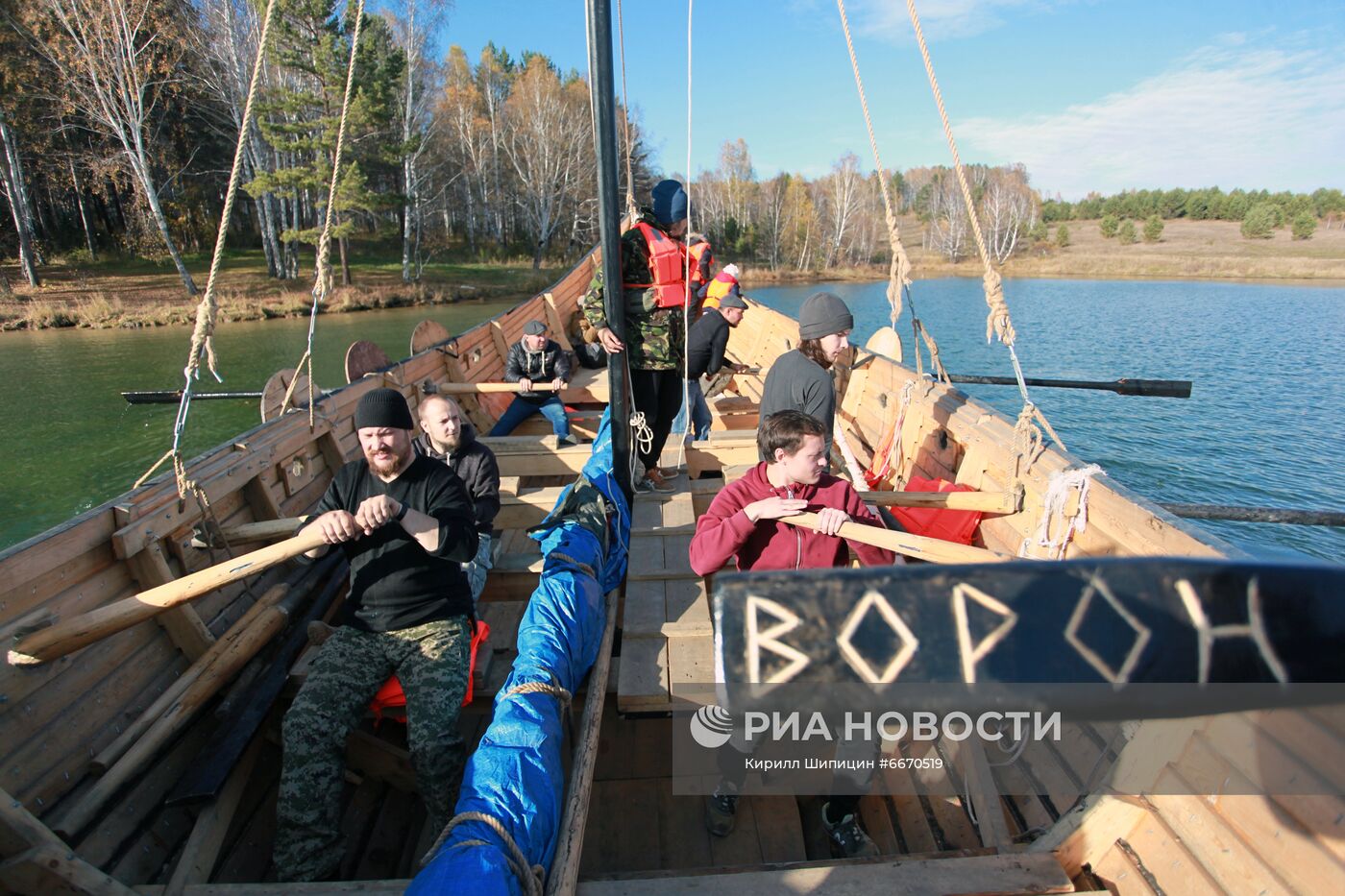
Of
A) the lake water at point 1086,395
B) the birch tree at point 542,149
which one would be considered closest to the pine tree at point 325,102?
the lake water at point 1086,395

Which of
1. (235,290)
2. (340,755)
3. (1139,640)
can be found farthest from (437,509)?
(235,290)

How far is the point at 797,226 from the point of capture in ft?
163

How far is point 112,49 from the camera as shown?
21359 mm

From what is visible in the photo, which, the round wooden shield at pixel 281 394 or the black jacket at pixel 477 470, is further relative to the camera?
the round wooden shield at pixel 281 394

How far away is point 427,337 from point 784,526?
16.1 ft

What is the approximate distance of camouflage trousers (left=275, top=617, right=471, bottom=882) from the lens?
6.79 feet

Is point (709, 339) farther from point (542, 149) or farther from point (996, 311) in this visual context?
point (542, 149)

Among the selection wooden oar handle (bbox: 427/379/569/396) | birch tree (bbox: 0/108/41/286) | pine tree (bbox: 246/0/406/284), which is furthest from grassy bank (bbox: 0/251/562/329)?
wooden oar handle (bbox: 427/379/569/396)

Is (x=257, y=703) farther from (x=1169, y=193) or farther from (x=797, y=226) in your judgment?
(x=1169, y=193)

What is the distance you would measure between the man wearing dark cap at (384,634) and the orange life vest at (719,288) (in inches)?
143

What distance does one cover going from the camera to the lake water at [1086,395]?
30.7ft

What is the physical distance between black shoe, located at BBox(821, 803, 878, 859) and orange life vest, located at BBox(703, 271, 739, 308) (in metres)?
4.19

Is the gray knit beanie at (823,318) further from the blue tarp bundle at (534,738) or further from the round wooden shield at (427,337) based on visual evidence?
the round wooden shield at (427,337)

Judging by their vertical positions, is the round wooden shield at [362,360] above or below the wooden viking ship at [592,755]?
above
